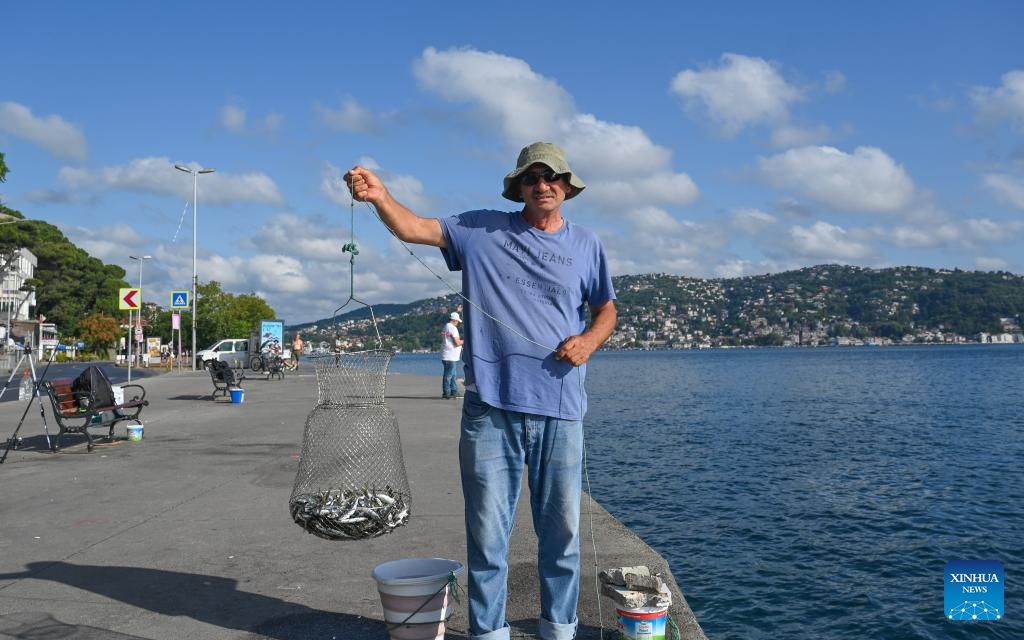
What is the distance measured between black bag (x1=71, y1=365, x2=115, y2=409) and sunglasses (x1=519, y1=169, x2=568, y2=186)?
31.5 feet

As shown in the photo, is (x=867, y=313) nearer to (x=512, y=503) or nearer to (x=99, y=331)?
(x=99, y=331)

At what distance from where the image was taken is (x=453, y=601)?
398 centimetres

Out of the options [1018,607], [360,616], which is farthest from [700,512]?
[360,616]

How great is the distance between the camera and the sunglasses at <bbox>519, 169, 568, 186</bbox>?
393 cm

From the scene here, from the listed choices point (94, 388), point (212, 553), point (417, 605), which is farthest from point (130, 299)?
point (417, 605)

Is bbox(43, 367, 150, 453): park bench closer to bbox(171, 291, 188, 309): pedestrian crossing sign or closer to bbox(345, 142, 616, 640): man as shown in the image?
bbox(345, 142, 616, 640): man

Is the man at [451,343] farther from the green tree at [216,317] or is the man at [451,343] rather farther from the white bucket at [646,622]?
the green tree at [216,317]

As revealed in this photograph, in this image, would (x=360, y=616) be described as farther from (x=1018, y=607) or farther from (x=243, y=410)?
(x=243, y=410)

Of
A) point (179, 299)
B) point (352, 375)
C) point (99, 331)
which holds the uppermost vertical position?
point (179, 299)

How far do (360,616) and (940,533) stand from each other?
10.4 metres

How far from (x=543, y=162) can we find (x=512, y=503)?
A: 1610 millimetres

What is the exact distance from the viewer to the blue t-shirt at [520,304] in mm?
3746

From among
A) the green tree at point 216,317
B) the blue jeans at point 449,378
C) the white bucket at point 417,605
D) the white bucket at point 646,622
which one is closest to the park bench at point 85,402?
the blue jeans at point 449,378

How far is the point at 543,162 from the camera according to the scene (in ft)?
12.7
